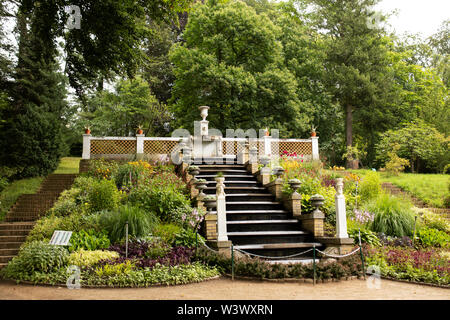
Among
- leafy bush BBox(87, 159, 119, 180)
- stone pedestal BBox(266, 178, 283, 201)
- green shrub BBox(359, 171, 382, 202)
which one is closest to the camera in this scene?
stone pedestal BBox(266, 178, 283, 201)

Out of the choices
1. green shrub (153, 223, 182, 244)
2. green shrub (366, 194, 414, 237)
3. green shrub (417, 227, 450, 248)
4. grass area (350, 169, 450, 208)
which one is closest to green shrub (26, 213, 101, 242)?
green shrub (153, 223, 182, 244)

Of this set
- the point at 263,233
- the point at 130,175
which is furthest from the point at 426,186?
the point at 130,175

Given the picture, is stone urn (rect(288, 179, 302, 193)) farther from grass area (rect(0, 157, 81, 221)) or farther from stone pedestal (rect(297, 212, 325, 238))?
grass area (rect(0, 157, 81, 221))

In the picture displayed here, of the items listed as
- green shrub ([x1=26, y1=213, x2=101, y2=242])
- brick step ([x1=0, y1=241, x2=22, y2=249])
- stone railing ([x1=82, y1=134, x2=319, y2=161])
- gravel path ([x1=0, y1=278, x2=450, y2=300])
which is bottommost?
gravel path ([x1=0, y1=278, x2=450, y2=300])

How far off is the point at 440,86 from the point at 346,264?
71.8 ft

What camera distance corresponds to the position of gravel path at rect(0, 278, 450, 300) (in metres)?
5.94

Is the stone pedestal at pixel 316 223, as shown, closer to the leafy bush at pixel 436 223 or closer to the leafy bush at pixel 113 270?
the leafy bush at pixel 436 223

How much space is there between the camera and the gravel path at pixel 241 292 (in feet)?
19.5

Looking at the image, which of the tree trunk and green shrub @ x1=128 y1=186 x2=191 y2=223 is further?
the tree trunk

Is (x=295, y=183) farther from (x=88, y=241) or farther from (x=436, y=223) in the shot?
(x=88, y=241)

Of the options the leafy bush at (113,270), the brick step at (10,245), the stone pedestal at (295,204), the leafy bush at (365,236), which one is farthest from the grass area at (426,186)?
the brick step at (10,245)

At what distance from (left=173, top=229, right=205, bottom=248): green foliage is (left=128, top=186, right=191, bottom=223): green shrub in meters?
0.77

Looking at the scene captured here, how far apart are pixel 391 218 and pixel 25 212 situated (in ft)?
38.0
